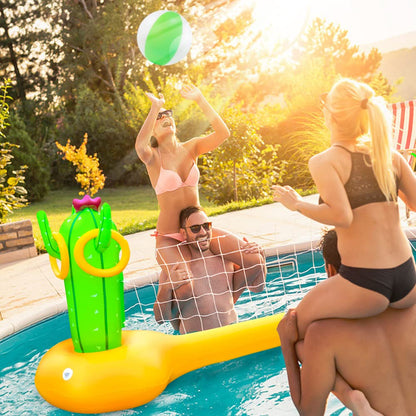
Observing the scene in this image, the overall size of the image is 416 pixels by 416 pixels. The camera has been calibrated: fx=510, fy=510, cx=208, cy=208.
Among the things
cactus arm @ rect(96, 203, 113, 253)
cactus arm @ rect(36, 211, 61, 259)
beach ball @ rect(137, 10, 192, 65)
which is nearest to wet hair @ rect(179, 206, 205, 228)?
cactus arm @ rect(96, 203, 113, 253)

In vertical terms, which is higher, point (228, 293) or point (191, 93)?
point (191, 93)

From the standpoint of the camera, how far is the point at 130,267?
6.07 metres

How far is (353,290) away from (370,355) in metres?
0.31

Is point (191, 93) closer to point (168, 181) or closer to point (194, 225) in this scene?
point (168, 181)

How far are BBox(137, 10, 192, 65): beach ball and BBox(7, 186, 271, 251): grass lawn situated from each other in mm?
3981

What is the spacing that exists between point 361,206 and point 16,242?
20.7 feet

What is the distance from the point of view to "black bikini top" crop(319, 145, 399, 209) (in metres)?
2.10

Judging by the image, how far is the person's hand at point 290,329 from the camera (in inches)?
92.9

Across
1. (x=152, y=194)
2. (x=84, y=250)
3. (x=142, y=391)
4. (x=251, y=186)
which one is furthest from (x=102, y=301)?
(x=152, y=194)

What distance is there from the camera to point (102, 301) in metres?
3.26

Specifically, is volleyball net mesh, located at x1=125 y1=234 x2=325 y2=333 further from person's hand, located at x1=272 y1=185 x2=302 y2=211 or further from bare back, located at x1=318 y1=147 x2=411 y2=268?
bare back, located at x1=318 y1=147 x2=411 y2=268

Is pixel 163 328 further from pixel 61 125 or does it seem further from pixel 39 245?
pixel 61 125

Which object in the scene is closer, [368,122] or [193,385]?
[368,122]

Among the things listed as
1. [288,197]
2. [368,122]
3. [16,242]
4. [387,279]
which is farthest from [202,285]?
[16,242]
